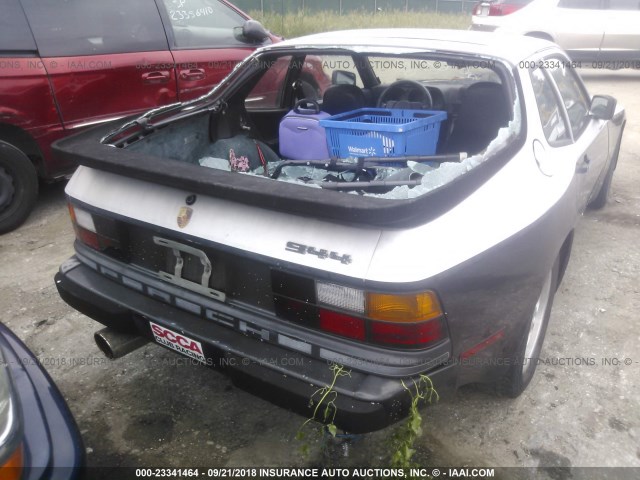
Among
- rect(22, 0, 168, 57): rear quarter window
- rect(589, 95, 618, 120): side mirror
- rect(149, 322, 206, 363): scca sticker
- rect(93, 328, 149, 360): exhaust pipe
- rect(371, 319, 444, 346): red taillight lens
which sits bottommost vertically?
rect(93, 328, 149, 360): exhaust pipe

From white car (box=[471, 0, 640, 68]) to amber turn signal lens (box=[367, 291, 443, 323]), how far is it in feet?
30.2

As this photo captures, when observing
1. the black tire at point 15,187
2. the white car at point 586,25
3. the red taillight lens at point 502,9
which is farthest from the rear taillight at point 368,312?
the red taillight lens at point 502,9

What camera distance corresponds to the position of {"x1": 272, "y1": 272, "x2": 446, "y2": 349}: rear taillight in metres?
1.65

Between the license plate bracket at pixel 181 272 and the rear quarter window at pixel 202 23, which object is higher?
the rear quarter window at pixel 202 23

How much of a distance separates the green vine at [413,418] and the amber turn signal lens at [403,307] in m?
0.20

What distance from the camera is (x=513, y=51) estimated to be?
2500mm

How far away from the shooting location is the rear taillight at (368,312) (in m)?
1.65

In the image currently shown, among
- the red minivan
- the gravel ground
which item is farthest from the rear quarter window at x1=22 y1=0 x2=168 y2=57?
the gravel ground

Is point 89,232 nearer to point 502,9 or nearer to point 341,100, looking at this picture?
point 341,100

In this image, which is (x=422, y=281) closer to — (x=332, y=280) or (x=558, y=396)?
(x=332, y=280)

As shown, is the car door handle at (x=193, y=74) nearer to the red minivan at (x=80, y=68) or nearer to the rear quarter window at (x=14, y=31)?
the red minivan at (x=80, y=68)

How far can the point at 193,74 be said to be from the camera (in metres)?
4.63

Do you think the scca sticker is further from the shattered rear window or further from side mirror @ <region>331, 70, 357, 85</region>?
side mirror @ <region>331, 70, 357, 85</region>

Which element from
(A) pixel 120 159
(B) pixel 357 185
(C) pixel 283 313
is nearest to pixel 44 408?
(C) pixel 283 313
